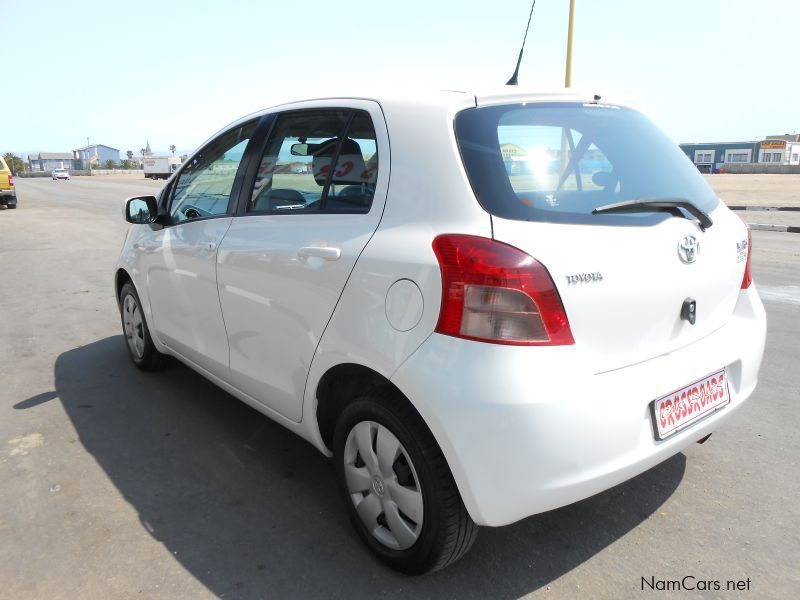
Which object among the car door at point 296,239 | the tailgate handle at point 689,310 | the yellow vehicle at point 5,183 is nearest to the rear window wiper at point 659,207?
the tailgate handle at point 689,310

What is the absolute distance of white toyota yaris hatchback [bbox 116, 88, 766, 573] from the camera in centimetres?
204

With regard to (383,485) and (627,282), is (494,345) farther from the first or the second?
(383,485)

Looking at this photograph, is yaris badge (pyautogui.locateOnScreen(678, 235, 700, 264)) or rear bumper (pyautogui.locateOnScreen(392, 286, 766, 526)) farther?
yaris badge (pyautogui.locateOnScreen(678, 235, 700, 264))

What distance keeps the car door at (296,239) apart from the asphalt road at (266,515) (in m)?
0.51

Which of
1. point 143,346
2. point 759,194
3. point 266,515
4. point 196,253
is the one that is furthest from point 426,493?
point 759,194

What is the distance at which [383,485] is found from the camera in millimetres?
2449

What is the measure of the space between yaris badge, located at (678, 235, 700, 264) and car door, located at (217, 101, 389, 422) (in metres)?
1.13

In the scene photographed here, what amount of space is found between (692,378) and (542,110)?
1.15m

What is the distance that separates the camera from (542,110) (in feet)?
8.02

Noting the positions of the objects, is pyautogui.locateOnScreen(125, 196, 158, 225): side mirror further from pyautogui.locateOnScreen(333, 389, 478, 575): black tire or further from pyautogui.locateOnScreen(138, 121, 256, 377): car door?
pyautogui.locateOnScreen(333, 389, 478, 575): black tire

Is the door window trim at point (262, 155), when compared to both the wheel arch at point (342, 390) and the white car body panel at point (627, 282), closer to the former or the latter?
the wheel arch at point (342, 390)

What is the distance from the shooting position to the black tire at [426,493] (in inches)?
85.9

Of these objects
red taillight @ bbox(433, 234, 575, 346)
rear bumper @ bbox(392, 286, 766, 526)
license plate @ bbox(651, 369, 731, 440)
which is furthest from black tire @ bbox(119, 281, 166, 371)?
license plate @ bbox(651, 369, 731, 440)

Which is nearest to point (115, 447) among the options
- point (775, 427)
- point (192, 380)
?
point (192, 380)
